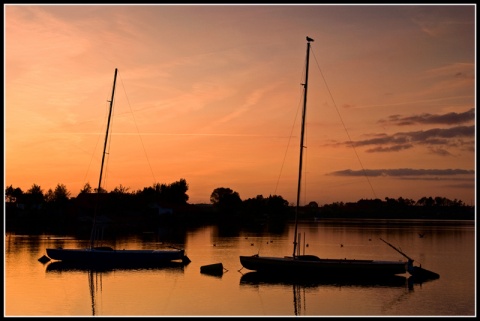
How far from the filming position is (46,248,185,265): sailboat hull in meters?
56.4

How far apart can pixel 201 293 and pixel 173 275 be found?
985 centimetres

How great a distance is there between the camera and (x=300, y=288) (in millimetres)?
44562

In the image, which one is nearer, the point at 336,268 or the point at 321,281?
the point at 321,281

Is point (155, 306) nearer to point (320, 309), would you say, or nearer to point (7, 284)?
point (320, 309)

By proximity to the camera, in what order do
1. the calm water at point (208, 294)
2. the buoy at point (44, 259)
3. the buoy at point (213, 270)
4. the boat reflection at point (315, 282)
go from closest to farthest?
the calm water at point (208, 294) < the boat reflection at point (315, 282) < the buoy at point (213, 270) < the buoy at point (44, 259)

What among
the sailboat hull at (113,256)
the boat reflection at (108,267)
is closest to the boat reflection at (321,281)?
the boat reflection at (108,267)

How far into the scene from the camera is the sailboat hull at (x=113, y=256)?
185ft

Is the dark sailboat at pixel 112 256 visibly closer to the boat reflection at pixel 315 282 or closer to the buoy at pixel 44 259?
the buoy at pixel 44 259

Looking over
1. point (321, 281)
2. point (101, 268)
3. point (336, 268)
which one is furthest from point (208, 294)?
point (101, 268)

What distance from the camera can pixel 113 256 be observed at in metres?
56.4

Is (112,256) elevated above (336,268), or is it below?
below

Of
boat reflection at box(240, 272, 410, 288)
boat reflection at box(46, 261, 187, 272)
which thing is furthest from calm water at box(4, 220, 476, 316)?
boat reflection at box(46, 261, 187, 272)

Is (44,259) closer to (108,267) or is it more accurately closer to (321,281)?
(108,267)

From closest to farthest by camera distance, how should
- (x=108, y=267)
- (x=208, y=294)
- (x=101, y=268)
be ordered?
1. (x=208, y=294)
2. (x=101, y=268)
3. (x=108, y=267)
